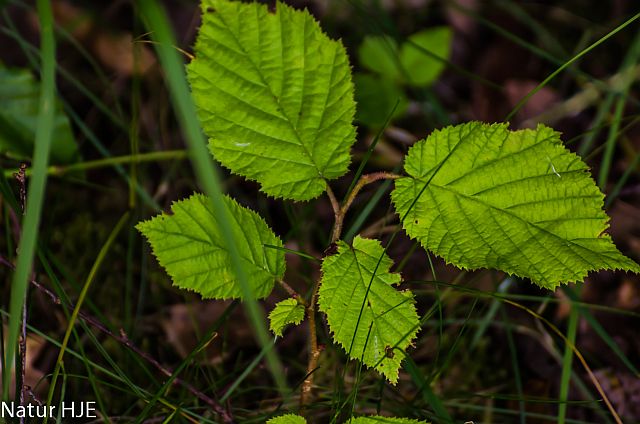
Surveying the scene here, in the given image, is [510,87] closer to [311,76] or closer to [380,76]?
[380,76]

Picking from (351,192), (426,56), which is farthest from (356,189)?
(426,56)

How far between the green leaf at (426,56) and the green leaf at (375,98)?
0.07 meters

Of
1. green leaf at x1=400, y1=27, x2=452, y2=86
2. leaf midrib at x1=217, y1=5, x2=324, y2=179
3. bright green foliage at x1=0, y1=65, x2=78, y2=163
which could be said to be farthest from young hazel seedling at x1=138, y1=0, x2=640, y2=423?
green leaf at x1=400, y1=27, x2=452, y2=86

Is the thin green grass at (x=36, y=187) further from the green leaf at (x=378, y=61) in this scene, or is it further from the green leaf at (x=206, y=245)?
the green leaf at (x=378, y=61)

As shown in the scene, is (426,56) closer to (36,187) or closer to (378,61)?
(378,61)

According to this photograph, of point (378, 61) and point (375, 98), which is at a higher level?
point (378, 61)

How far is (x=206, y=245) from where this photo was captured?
3.41ft

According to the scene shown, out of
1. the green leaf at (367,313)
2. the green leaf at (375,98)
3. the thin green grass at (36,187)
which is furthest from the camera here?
the green leaf at (375,98)

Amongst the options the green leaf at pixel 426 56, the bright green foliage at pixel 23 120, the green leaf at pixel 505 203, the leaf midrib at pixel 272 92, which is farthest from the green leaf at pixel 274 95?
the green leaf at pixel 426 56

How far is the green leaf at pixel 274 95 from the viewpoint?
3.18ft

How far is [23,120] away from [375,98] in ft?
2.98

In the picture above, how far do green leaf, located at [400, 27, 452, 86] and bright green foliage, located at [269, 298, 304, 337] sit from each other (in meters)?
1.00

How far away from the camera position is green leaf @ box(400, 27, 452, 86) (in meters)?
1.84

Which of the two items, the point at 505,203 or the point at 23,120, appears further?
the point at 23,120
